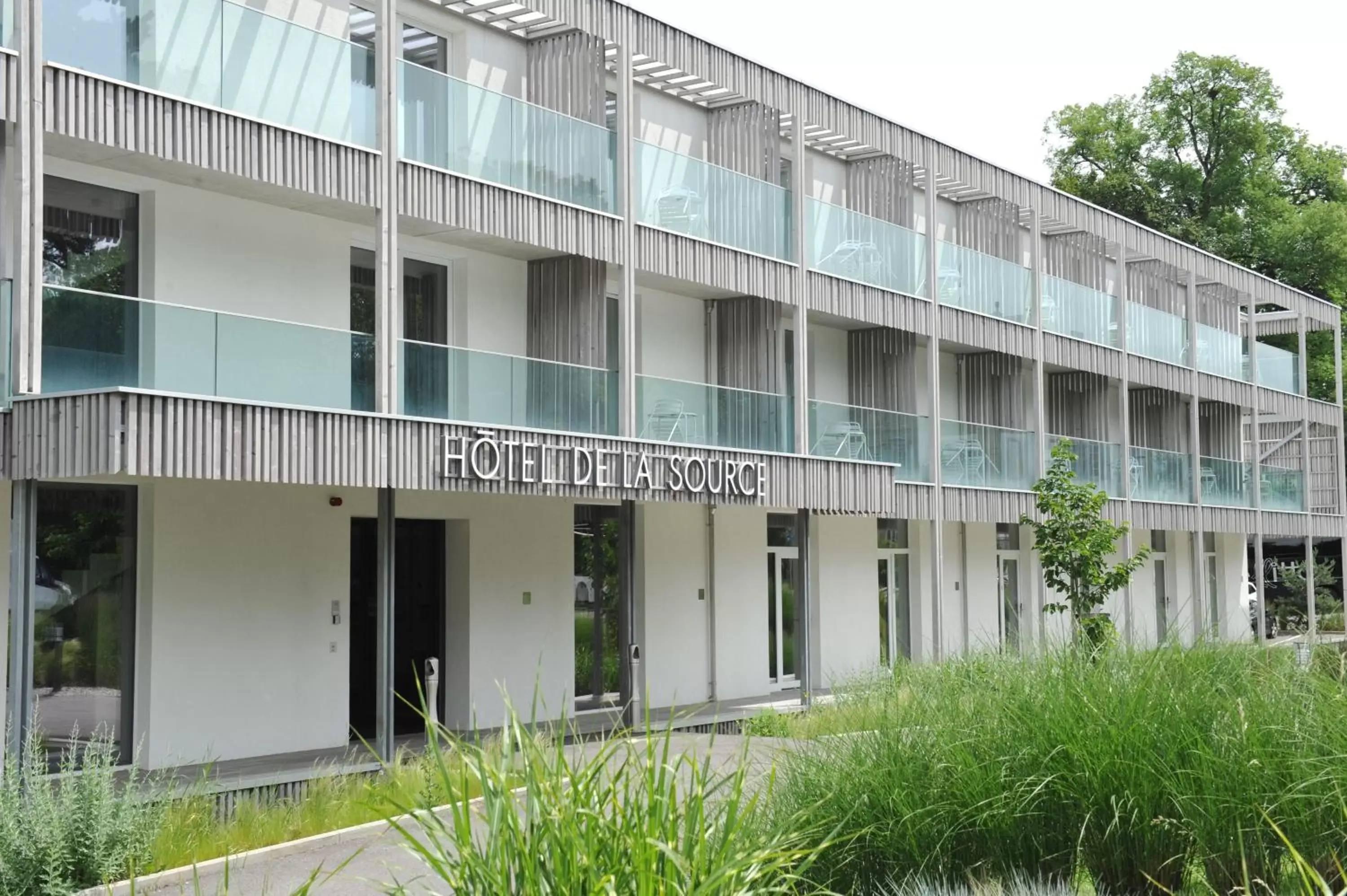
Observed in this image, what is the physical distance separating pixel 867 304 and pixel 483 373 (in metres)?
8.78

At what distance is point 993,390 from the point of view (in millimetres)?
29000

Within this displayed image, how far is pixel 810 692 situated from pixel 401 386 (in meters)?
7.72

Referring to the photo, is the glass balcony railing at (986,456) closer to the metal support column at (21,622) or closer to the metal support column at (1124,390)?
the metal support column at (1124,390)

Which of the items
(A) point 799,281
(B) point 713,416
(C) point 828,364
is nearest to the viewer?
(B) point 713,416

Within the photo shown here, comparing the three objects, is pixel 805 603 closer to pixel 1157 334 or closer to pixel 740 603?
pixel 740 603

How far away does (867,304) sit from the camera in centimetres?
2356

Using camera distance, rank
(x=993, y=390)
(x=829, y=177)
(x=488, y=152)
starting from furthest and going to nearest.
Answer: (x=993, y=390)
(x=829, y=177)
(x=488, y=152)

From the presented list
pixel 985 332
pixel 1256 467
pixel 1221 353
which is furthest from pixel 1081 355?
pixel 1256 467

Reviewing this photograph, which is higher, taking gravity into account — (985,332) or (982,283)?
(982,283)

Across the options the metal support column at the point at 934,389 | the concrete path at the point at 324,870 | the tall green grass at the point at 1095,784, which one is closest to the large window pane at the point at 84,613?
the concrete path at the point at 324,870

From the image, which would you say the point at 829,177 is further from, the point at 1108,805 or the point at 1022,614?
the point at 1108,805

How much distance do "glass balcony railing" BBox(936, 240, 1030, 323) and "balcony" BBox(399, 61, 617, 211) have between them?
848cm

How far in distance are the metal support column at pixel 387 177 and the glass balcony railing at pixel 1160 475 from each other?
1822cm

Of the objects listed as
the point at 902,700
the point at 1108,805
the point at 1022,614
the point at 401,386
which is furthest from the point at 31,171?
the point at 1022,614
